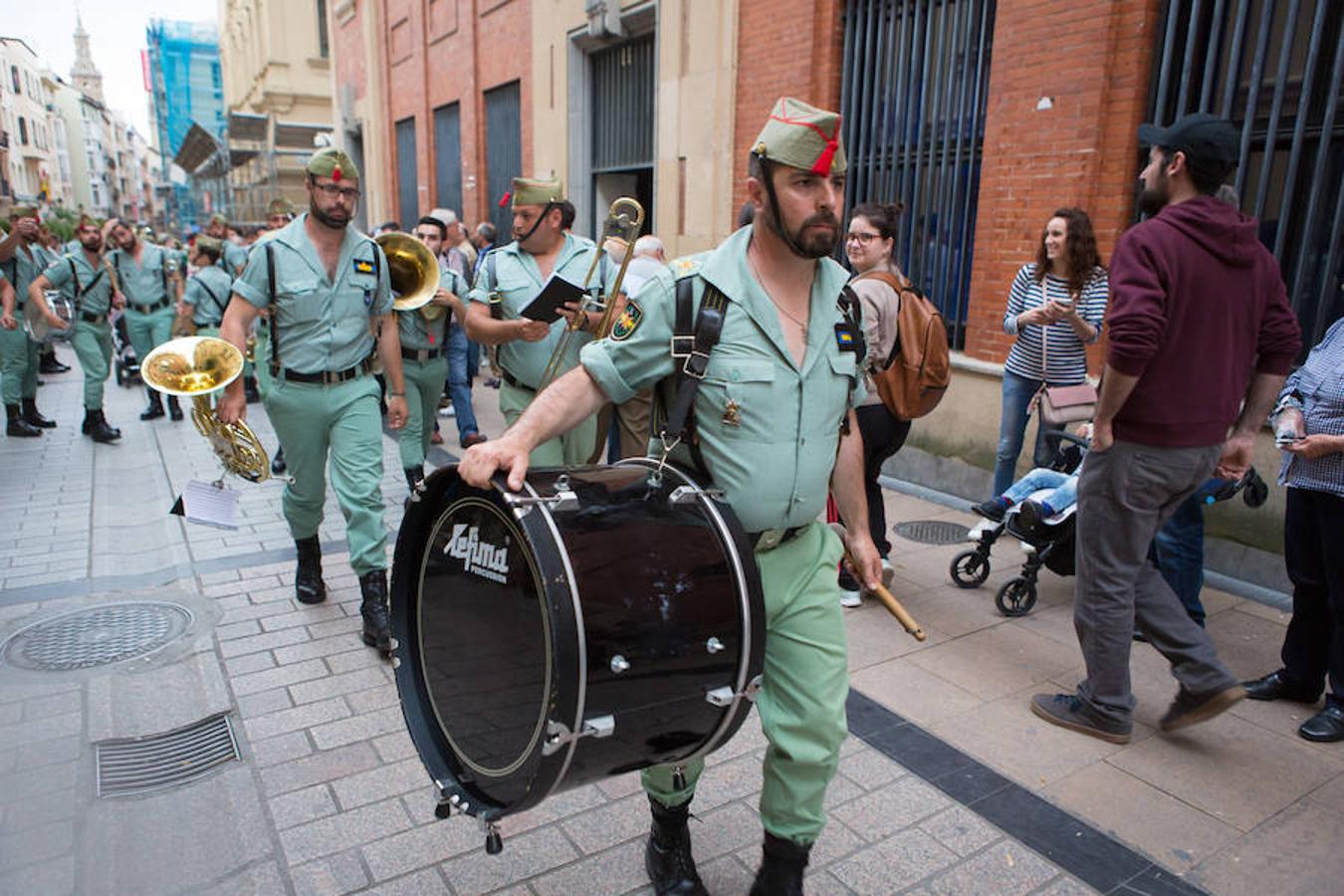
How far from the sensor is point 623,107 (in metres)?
11.9

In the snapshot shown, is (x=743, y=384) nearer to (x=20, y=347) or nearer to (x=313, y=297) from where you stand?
(x=313, y=297)

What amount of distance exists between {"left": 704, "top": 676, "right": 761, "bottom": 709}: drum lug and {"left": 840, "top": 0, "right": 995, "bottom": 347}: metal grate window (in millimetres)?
5902

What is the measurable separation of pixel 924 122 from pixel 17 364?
8.67 metres

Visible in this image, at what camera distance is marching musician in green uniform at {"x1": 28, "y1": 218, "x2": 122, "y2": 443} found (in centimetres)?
885

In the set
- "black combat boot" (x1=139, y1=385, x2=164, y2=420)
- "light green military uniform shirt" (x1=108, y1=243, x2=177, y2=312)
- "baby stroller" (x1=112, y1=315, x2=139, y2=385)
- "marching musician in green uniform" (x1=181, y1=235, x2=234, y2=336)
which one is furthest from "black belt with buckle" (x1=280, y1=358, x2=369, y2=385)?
"baby stroller" (x1=112, y1=315, x2=139, y2=385)

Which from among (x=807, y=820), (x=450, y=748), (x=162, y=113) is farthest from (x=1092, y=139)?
(x=162, y=113)

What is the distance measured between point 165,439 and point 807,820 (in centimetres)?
882

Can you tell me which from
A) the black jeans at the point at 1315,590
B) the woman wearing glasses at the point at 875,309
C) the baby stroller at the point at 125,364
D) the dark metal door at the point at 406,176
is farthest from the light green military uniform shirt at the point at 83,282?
the dark metal door at the point at 406,176

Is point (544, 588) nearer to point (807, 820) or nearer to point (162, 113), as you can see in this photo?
point (807, 820)

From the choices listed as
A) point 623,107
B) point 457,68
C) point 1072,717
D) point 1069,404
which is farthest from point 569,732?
point 457,68

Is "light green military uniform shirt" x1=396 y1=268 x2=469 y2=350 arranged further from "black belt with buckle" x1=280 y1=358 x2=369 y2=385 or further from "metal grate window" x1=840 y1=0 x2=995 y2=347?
"metal grate window" x1=840 y1=0 x2=995 y2=347

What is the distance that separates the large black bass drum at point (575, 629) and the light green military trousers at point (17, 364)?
8602mm

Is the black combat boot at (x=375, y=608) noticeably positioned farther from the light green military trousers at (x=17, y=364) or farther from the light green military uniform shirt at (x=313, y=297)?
the light green military trousers at (x=17, y=364)

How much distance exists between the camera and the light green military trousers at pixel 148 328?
9633 millimetres
